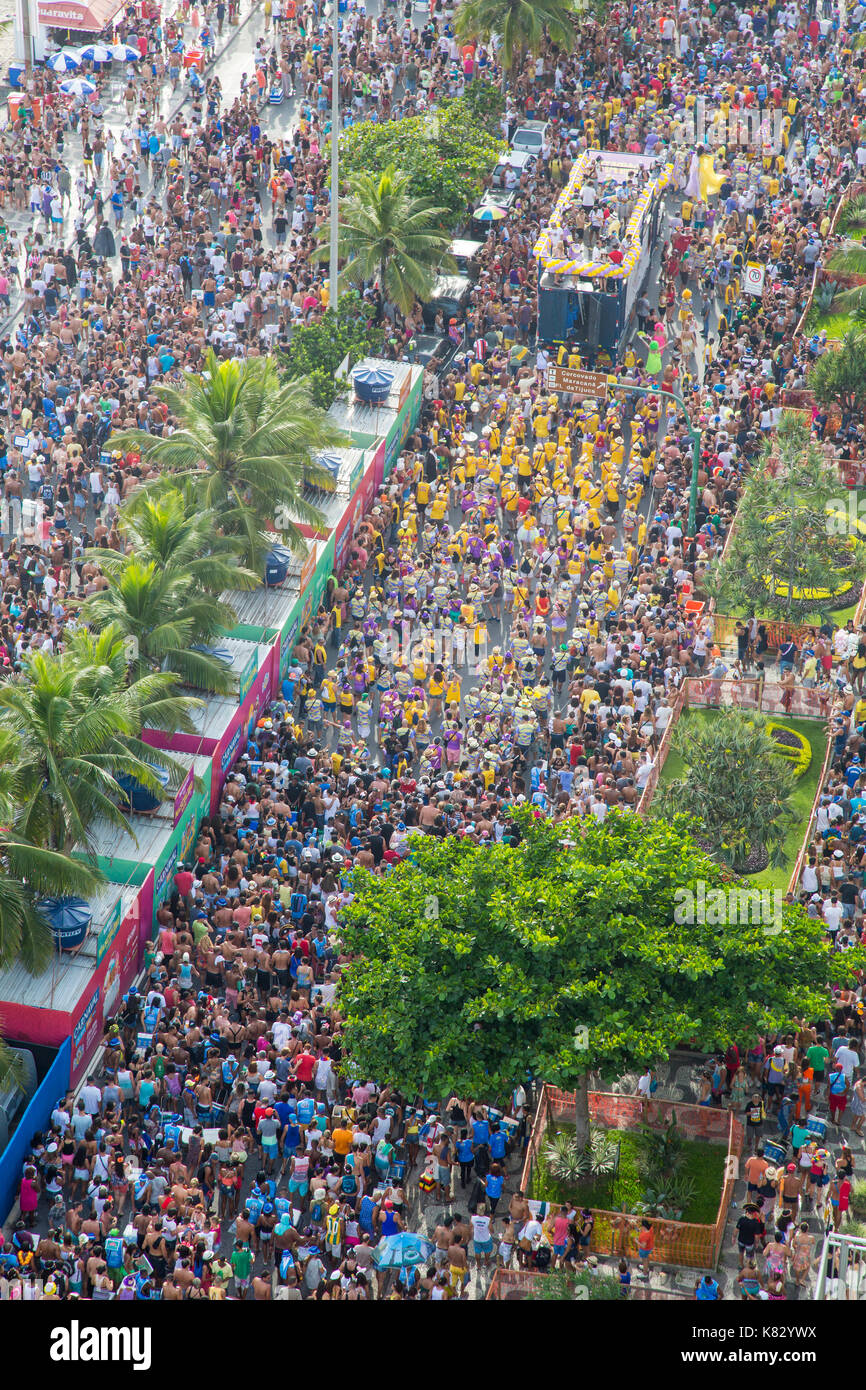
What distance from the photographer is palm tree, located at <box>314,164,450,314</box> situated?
43719mm

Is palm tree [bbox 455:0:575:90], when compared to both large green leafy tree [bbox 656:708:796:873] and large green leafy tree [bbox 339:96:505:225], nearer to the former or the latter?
large green leafy tree [bbox 339:96:505:225]

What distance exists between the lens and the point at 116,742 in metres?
26.9

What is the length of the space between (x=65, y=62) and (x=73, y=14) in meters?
3.06

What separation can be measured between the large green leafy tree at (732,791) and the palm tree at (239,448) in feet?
32.4

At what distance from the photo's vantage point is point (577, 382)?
37.3 metres

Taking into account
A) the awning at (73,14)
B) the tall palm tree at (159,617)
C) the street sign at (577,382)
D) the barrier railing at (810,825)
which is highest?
the awning at (73,14)

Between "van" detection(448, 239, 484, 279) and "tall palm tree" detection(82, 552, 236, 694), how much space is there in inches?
727

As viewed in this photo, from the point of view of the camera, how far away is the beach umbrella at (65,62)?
55000 mm

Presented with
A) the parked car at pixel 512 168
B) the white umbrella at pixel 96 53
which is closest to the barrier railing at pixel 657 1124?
the parked car at pixel 512 168

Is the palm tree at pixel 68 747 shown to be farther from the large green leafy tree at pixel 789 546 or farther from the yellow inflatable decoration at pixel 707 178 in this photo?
the yellow inflatable decoration at pixel 707 178

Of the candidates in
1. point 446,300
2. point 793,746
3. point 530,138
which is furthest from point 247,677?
point 530,138

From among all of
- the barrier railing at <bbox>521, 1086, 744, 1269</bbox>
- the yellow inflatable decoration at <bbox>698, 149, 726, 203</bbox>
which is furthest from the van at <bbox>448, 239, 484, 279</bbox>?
the barrier railing at <bbox>521, 1086, 744, 1269</bbox>

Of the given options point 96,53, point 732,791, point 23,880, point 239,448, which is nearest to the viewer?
point 23,880

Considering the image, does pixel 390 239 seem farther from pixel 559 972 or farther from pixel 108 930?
pixel 559 972
